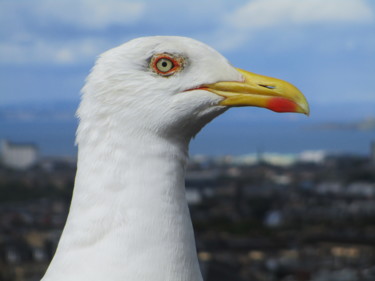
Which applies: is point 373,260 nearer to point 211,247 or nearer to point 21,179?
point 211,247

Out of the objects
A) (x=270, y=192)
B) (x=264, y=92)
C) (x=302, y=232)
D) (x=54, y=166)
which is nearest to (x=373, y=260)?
(x=302, y=232)

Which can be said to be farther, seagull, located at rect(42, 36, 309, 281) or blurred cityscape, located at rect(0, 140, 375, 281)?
blurred cityscape, located at rect(0, 140, 375, 281)

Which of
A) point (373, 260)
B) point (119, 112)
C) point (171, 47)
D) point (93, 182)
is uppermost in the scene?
point (171, 47)

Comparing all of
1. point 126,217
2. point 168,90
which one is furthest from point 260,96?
point 126,217

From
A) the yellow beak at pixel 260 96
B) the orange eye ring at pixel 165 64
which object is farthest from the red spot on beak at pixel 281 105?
the orange eye ring at pixel 165 64

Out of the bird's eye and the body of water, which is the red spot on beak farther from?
the body of water

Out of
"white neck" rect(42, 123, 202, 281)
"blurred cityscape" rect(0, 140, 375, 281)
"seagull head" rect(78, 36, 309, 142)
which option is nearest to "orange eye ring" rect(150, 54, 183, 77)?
"seagull head" rect(78, 36, 309, 142)

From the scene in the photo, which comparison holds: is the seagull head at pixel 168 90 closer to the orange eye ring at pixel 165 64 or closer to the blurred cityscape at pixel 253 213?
the orange eye ring at pixel 165 64
